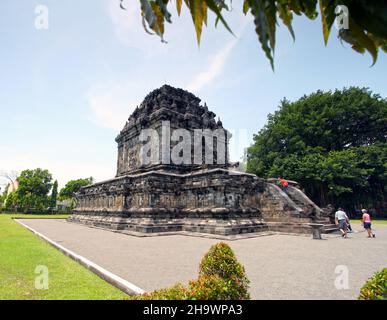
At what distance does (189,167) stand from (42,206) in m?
40.8

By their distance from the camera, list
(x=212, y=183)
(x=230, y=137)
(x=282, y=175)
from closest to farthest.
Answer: (x=212, y=183) → (x=230, y=137) → (x=282, y=175)

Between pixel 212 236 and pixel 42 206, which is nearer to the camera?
pixel 212 236

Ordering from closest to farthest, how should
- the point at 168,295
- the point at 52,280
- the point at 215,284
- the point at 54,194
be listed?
the point at 168,295
the point at 215,284
the point at 52,280
the point at 54,194

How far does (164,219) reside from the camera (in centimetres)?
1539

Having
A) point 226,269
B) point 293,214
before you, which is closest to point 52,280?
point 226,269

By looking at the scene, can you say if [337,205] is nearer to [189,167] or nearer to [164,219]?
[189,167]

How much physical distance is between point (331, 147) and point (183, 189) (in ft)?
80.9

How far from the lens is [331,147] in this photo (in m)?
32.1

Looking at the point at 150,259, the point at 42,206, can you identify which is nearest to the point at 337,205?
the point at 150,259

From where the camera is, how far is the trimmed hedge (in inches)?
121

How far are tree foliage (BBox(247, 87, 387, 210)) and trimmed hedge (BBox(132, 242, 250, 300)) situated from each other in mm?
25317

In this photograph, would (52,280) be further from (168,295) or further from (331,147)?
(331,147)

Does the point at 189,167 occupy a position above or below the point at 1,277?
above

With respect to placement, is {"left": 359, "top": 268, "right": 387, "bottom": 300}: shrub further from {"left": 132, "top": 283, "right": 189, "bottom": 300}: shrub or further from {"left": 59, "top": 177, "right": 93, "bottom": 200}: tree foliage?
{"left": 59, "top": 177, "right": 93, "bottom": 200}: tree foliage
